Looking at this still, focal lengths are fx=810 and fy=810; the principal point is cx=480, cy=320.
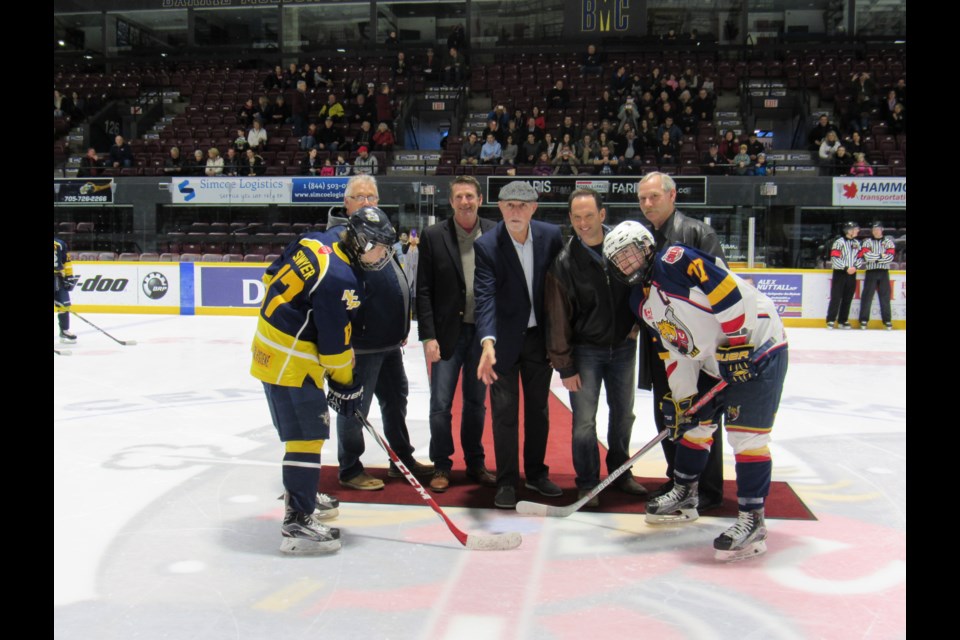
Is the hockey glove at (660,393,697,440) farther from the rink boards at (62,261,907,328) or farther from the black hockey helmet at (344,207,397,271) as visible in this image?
the rink boards at (62,261,907,328)

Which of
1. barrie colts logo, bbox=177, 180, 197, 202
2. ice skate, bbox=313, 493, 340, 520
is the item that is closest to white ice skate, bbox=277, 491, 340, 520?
ice skate, bbox=313, 493, 340, 520

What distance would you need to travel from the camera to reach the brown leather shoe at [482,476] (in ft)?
12.8

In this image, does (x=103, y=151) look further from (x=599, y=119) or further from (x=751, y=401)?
(x=751, y=401)

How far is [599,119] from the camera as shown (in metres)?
15.9

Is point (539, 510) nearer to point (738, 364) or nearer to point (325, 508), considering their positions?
point (325, 508)

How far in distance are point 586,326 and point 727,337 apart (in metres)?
0.75

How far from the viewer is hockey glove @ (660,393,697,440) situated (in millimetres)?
3232

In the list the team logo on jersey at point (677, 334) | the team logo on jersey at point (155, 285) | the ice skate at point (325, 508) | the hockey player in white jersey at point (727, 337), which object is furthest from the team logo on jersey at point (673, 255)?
the team logo on jersey at point (155, 285)

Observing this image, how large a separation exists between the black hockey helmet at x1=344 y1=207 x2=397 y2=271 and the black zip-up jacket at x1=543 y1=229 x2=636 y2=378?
0.87 meters

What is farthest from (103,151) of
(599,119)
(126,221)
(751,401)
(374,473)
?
(751,401)

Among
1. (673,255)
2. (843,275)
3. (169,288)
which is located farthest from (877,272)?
(169,288)

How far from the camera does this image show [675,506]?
3393 millimetres

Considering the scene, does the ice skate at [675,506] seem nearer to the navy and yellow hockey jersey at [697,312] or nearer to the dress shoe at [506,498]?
the navy and yellow hockey jersey at [697,312]
